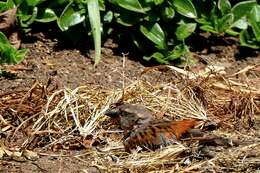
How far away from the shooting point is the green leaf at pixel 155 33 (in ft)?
19.9

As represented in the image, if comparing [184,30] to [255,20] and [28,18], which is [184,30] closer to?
[255,20]

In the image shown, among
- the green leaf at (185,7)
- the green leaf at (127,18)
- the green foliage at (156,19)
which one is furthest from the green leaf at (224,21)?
the green leaf at (127,18)

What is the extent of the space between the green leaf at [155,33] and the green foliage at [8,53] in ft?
3.10

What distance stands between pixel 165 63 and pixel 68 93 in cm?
98

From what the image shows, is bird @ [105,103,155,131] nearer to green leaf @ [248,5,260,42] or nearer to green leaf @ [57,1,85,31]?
green leaf @ [57,1,85,31]

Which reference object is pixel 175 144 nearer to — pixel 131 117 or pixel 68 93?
pixel 131 117

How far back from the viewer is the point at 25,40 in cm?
620

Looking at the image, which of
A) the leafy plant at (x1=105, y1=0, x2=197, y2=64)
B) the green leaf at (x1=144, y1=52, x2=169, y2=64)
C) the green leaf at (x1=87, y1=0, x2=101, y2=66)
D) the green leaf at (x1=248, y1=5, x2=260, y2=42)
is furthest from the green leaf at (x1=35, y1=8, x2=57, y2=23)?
the green leaf at (x1=248, y1=5, x2=260, y2=42)

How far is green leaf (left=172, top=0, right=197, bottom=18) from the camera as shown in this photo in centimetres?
605

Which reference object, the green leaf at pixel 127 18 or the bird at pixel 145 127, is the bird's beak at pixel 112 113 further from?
the green leaf at pixel 127 18

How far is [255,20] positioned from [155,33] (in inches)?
30.3

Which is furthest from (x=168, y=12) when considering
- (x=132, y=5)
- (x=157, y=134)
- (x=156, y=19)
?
(x=157, y=134)

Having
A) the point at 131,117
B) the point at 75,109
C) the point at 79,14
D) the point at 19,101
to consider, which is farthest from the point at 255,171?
the point at 79,14

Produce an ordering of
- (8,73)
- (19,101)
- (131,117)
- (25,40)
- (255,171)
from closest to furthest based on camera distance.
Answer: (255,171), (131,117), (19,101), (8,73), (25,40)
